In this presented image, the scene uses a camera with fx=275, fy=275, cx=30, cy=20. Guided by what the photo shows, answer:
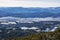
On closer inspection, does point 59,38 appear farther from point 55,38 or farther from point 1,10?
point 1,10

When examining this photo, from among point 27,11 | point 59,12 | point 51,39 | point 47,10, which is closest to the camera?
point 51,39

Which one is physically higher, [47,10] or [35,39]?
[35,39]

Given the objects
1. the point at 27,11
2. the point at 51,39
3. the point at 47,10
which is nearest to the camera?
the point at 51,39

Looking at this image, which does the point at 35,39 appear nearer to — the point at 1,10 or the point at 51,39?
the point at 51,39

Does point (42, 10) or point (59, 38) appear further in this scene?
point (42, 10)

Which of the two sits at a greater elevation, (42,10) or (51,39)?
(51,39)

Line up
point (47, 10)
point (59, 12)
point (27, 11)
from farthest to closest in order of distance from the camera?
point (47, 10)
point (27, 11)
point (59, 12)

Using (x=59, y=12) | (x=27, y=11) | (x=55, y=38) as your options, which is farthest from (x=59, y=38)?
(x=27, y=11)

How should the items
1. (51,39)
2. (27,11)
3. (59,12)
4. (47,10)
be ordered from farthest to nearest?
1. (47,10)
2. (27,11)
3. (59,12)
4. (51,39)

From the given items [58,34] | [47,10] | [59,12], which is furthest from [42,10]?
[58,34]
